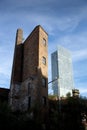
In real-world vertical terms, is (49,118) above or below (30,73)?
below

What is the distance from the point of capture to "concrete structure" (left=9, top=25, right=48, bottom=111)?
1238 inches

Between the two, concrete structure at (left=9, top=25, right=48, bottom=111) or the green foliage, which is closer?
the green foliage

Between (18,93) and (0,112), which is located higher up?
(18,93)

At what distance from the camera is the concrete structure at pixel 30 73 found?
103ft

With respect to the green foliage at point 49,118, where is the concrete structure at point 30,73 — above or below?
above

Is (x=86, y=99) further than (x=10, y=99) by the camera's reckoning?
No

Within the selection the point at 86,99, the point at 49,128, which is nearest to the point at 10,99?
the point at 49,128

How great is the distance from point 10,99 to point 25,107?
15.5 ft

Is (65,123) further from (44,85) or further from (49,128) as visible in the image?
(44,85)

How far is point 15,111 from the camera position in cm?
3384

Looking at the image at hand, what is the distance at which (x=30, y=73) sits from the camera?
114 ft

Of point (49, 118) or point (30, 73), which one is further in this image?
point (30, 73)

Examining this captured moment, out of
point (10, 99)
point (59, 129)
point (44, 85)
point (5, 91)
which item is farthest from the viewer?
point (5, 91)

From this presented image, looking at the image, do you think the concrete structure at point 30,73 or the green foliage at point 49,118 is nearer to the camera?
the green foliage at point 49,118
